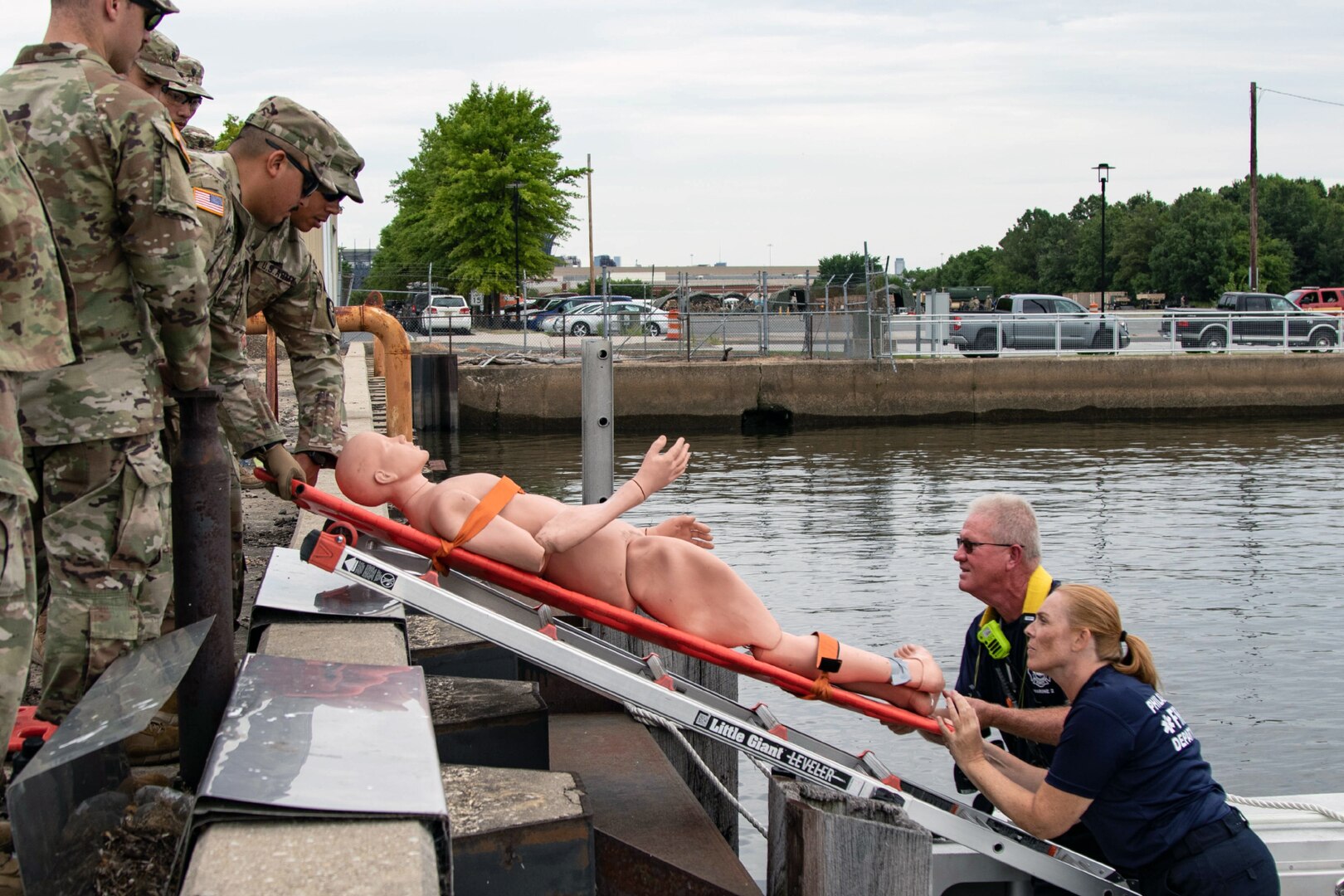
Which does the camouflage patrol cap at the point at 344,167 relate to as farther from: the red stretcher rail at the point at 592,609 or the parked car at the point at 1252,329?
the parked car at the point at 1252,329

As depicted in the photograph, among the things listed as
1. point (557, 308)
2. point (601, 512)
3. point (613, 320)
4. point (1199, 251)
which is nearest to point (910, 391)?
point (613, 320)

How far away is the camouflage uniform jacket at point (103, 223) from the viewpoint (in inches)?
137

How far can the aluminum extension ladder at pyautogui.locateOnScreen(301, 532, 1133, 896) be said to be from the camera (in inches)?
151

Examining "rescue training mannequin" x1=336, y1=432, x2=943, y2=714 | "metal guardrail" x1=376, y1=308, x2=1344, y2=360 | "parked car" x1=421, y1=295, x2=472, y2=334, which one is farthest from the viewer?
"parked car" x1=421, y1=295, x2=472, y2=334

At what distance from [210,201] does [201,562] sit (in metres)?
1.39

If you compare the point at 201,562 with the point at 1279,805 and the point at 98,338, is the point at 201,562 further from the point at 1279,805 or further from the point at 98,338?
the point at 1279,805

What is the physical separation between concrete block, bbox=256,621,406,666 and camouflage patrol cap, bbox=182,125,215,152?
2.17 meters

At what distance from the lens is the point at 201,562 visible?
11.1 feet

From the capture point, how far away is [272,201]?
4789 mm

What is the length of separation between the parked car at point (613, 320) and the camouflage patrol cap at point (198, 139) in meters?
25.0

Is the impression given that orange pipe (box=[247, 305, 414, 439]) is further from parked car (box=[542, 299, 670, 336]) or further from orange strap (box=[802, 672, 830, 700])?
parked car (box=[542, 299, 670, 336])

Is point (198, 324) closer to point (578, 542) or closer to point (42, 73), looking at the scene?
point (42, 73)

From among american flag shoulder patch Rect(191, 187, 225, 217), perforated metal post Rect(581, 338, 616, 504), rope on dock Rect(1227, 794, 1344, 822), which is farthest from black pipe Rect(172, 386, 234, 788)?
perforated metal post Rect(581, 338, 616, 504)

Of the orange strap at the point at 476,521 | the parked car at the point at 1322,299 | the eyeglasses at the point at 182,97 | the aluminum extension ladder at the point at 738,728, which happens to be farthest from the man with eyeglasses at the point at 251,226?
the parked car at the point at 1322,299
